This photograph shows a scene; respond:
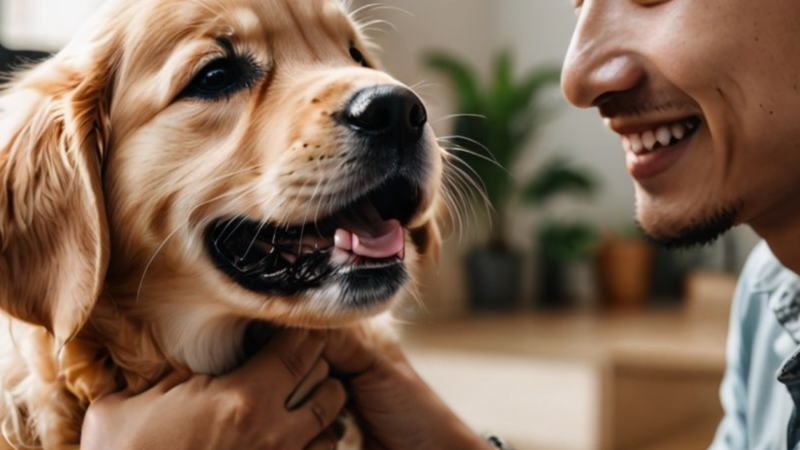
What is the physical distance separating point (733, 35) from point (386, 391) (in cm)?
70

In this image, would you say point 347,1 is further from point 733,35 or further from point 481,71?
point 481,71

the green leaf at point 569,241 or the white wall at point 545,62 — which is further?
the white wall at point 545,62

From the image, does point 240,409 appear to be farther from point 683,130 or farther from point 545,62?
point 545,62

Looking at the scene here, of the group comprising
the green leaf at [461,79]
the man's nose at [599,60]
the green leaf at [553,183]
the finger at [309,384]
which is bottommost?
the green leaf at [553,183]

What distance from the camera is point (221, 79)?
4.05 ft

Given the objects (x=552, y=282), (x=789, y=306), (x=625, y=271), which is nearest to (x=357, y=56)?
(x=789, y=306)

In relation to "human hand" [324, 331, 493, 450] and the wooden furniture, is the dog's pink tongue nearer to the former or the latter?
"human hand" [324, 331, 493, 450]

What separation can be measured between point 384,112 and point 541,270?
5302 millimetres

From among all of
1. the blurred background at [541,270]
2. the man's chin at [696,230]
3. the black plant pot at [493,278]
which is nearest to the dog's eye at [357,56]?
the man's chin at [696,230]

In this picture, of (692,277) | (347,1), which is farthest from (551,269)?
(347,1)

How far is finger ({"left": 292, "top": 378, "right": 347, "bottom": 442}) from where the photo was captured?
121 cm

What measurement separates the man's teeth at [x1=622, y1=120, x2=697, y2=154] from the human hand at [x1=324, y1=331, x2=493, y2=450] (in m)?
0.49

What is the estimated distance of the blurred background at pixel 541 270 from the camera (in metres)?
4.14

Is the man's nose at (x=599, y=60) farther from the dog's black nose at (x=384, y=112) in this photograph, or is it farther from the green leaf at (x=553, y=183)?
the green leaf at (x=553, y=183)
